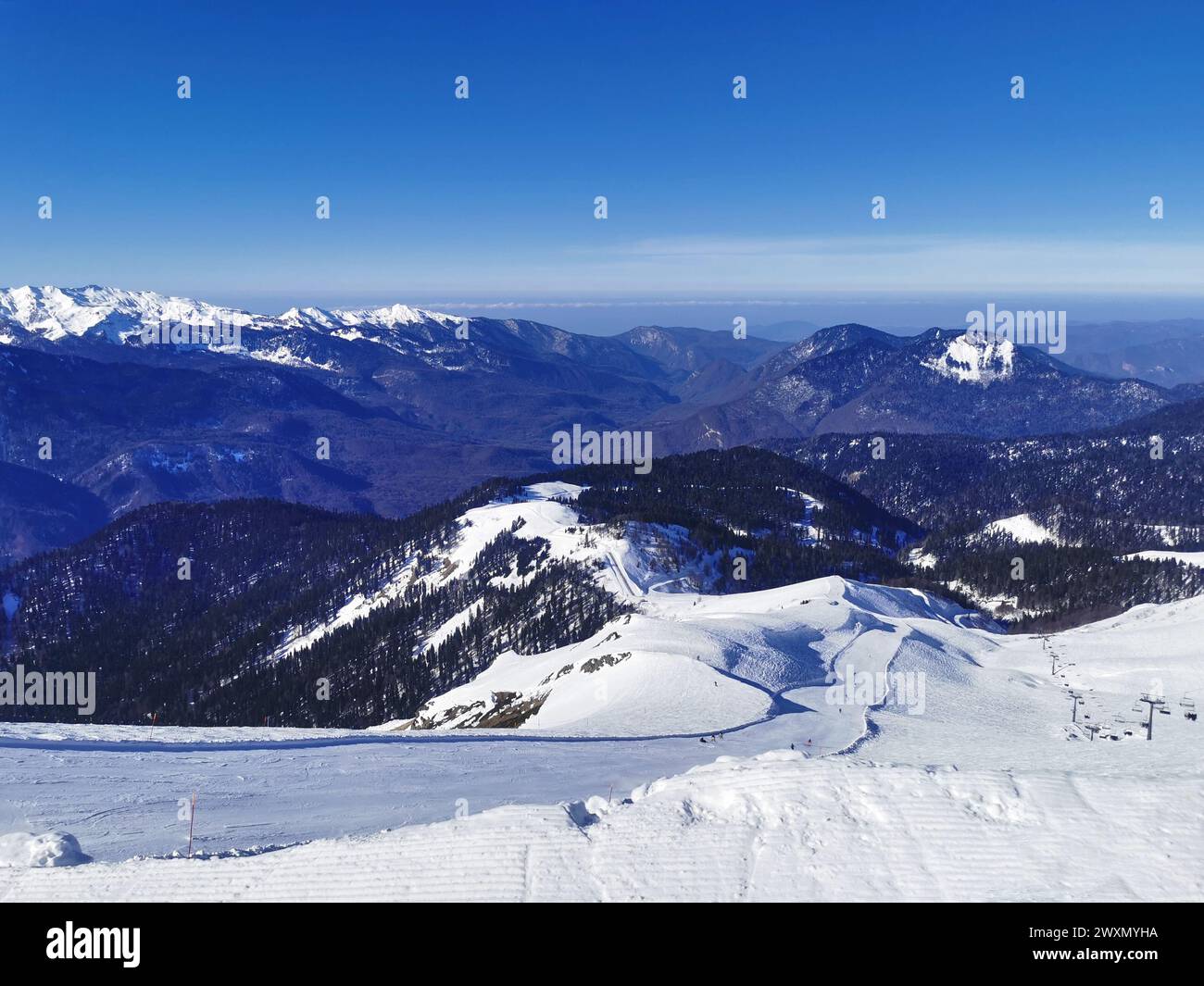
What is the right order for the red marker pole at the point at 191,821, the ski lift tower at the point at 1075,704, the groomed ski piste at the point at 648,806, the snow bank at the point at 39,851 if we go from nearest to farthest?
the groomed ski piste at the point at 648,806
the snow bank at the point at 39,851
the red marker pole at the point at 191,821
the ski lift tower at the point at 1075,704

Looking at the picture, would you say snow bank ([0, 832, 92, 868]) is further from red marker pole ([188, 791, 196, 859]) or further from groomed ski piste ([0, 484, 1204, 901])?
red marker pole ([188, 791, 196, 859])

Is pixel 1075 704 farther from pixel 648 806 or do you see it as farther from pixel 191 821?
pixel 191 821

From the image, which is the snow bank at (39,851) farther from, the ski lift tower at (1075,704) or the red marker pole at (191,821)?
the ski lift tower at (1075,704)

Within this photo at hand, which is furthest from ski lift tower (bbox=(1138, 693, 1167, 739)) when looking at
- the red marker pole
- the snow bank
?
the snow bank

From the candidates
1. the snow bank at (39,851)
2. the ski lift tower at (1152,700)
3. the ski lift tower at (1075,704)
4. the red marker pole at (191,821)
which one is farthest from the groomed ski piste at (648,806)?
the ski lift tower at (1152,700)

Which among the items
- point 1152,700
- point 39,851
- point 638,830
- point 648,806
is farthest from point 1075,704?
point 39,851

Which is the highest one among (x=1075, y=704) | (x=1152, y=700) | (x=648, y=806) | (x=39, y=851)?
(x=39, y=851)

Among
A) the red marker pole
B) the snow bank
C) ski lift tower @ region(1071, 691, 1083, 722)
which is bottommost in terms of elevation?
ski lift tower @ region(1071, 691, 1083, 722)

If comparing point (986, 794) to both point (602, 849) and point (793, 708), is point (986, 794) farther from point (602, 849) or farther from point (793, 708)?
point (793, 708)
